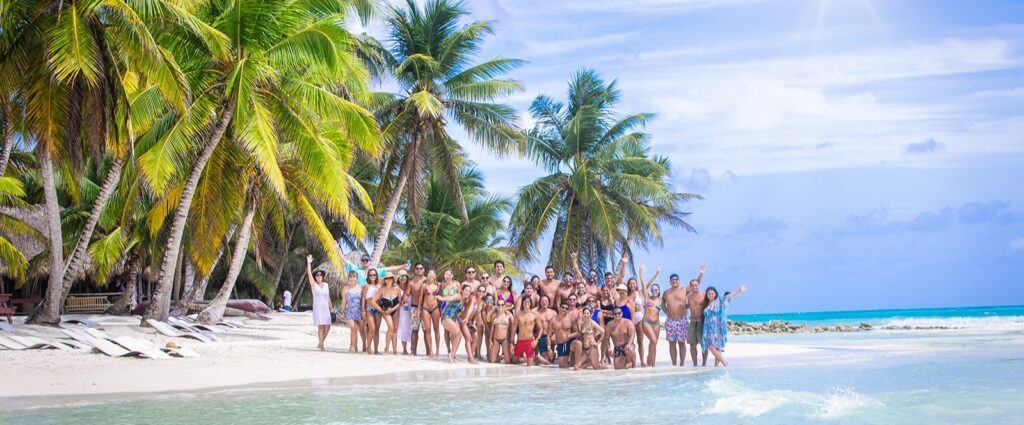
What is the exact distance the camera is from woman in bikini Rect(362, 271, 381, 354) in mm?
14797

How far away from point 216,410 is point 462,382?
340 centimetres

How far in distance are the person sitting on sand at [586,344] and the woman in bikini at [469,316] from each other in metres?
1.59

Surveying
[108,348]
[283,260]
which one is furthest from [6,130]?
[283,260]

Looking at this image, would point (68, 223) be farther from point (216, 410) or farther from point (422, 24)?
point (216, 410)

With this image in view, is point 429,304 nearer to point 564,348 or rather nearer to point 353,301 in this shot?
point 353,301

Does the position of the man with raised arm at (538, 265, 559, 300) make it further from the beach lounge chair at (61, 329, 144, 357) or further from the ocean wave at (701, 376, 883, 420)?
the beach lounge chair at (61, 329, 144, 357)

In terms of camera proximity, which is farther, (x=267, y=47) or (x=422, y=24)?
(x=422, y=24)

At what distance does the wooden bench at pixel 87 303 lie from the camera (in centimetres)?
2822

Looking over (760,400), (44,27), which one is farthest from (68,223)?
(760,400)

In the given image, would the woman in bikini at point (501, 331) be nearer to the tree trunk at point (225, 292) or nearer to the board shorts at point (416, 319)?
the board shorts at point (416, 319)

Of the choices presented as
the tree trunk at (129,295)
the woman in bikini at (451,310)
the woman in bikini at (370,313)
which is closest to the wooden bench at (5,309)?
the tree trunk at (129,295)

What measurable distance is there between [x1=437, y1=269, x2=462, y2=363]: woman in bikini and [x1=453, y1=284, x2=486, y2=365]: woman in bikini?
0.09 meters

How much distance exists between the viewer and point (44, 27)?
1395cm

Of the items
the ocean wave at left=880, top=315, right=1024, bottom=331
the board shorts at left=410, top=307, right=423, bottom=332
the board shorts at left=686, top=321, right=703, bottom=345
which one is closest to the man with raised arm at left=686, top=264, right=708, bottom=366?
the board shorts at left=686, top=321, right=703, bottom=345
